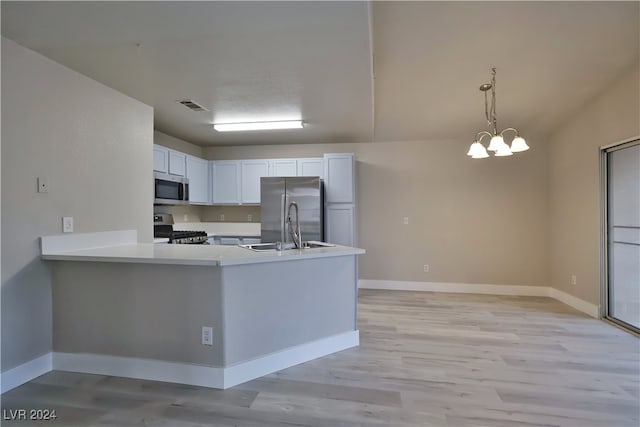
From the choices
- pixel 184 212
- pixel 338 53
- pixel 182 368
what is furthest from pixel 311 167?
pixel 182 368

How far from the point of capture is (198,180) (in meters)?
5.20

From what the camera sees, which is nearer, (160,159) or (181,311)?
(181,311)

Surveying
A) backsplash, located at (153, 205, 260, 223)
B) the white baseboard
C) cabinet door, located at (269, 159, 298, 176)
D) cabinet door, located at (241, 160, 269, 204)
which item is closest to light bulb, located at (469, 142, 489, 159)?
the white baseboard

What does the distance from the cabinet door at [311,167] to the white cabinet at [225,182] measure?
1.02 meters

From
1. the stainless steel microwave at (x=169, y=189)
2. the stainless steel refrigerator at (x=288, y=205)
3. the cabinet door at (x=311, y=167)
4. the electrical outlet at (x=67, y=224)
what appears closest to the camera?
the electrical outlet at (x=67, y=224)

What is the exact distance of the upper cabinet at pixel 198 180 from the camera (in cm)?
498

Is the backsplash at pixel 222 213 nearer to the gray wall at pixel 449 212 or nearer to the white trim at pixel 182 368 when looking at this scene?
the gray wall at pixel 449 212

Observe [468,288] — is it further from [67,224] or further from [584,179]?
[67,224]

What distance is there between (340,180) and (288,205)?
0.89 meters

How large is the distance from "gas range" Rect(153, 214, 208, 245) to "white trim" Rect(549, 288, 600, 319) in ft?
16.5

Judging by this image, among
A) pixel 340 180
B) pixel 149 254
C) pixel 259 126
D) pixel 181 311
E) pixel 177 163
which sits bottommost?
pixel 181 311

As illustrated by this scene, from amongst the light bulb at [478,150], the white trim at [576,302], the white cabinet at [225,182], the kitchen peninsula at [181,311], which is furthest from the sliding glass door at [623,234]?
the white cabinet at [225,182]

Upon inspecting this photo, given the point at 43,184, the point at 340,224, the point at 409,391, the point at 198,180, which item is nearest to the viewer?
the point at 409,391

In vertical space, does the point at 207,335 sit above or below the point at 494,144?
below
